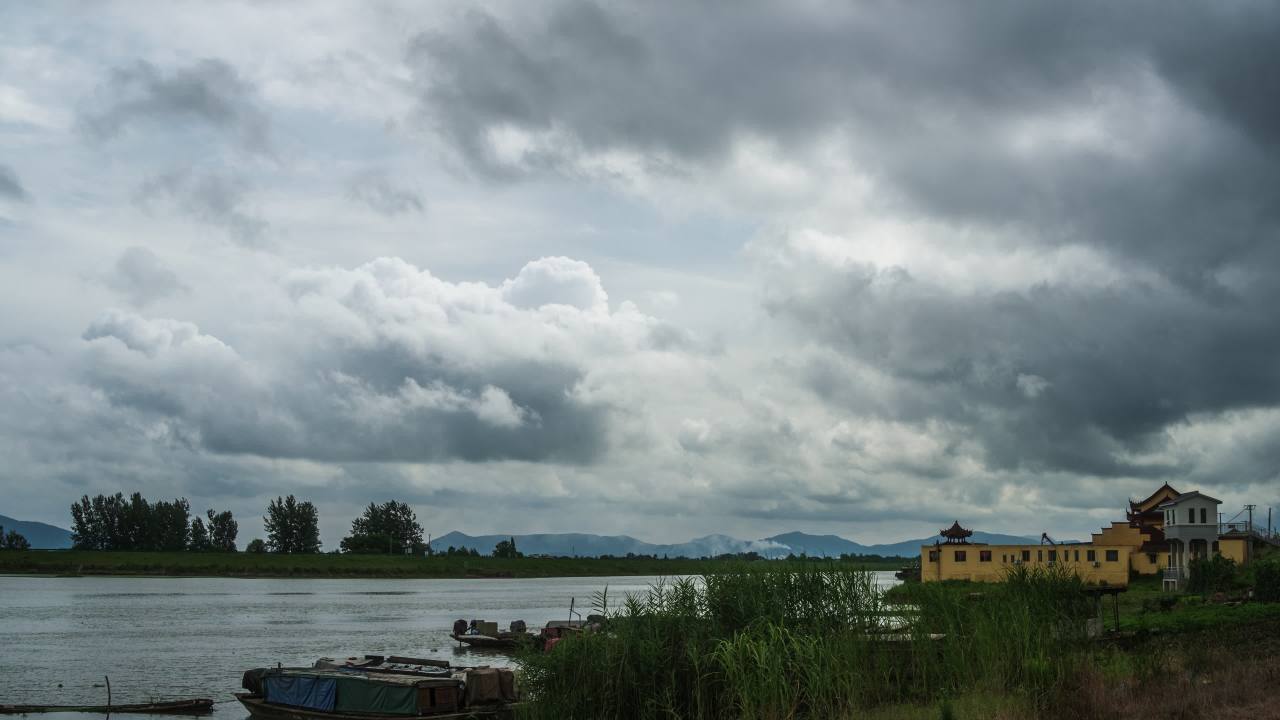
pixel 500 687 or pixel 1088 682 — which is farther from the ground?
pixel 1088 682

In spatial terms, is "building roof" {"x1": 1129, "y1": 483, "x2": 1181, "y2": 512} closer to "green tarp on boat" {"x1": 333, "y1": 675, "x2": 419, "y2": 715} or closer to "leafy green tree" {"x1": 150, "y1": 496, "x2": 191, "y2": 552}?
"green tarp on boat" {"x1": 333, "y1": 675, "x2": 419, "y2": 715}

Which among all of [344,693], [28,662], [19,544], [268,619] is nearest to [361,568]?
[19,544]

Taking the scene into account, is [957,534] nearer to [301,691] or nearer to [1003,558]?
[1003,558]

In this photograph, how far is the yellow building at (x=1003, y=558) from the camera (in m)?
75.9

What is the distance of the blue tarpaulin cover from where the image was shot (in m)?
39.1

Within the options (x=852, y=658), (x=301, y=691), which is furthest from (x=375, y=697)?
(x=852, y=658)

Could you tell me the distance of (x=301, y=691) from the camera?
132ft

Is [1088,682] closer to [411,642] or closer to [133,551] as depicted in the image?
[411,642]

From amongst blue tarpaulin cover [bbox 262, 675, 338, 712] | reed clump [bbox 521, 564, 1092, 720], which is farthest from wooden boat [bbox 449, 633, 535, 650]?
reed clump [bbox 521, 564, 1092, 720]

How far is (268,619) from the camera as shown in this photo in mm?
93562

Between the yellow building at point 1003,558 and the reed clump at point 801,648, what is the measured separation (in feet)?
148

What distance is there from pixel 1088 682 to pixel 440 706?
70.6 feet

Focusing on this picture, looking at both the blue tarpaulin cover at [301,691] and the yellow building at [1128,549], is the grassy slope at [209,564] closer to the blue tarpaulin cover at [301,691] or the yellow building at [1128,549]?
the yellow building at [1128,549]

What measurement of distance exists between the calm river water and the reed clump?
20.5 meters
